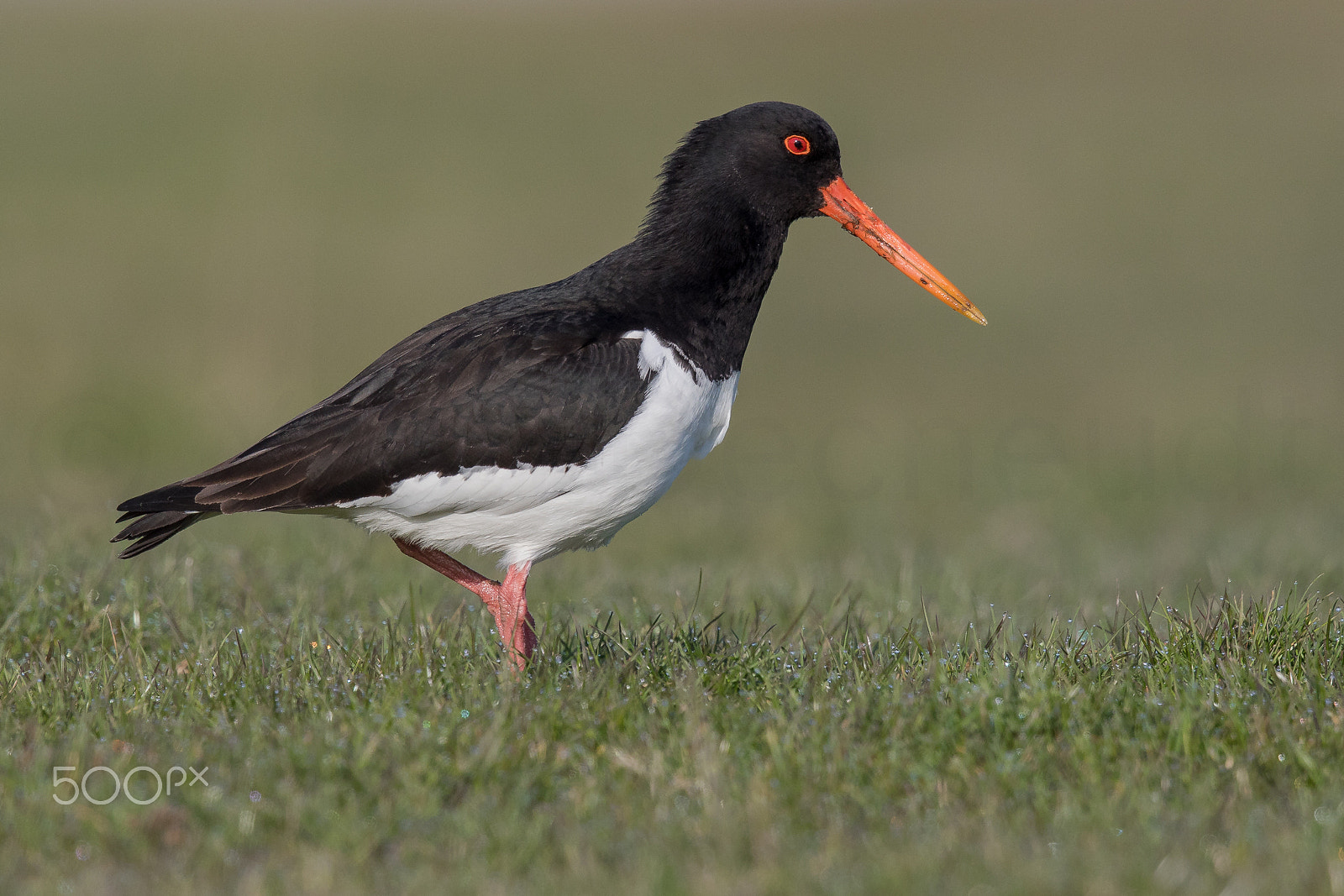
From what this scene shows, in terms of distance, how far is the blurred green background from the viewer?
10.8 meters

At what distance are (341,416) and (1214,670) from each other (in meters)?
3.35

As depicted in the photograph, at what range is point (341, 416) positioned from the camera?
550 centimetres

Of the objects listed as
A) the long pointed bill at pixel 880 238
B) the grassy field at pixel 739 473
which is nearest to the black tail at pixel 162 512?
the grassy field at pixel 739 473

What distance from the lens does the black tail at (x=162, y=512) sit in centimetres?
539

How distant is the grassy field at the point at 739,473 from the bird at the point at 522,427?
46 cm

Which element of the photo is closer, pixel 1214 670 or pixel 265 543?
pixel 1214 670

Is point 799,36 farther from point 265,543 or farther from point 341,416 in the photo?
point 341,416

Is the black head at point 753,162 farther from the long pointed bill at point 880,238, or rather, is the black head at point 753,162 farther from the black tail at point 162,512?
the black tail at point 162,512

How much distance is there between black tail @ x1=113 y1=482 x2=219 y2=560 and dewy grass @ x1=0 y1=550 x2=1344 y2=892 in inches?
21.6

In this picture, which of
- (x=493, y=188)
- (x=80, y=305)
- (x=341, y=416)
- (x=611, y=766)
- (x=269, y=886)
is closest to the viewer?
(x=269, y=886)

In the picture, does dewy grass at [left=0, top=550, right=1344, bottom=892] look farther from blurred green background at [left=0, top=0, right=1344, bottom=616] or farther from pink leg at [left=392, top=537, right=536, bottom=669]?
blurred green background at [left=0, top=0, right=1344, bottom=616]

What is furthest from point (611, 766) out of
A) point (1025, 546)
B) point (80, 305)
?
point (80, 305)

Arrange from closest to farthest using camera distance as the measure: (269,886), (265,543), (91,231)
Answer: (269,886)
(265,543)
(91,231)

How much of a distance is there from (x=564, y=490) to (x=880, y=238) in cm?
211
